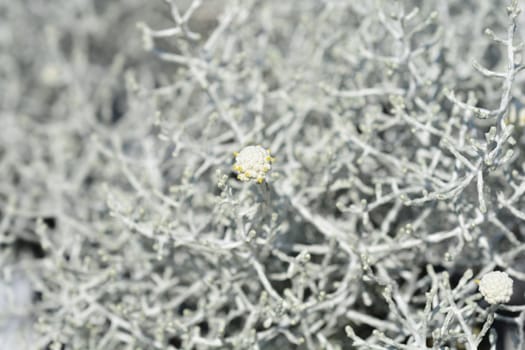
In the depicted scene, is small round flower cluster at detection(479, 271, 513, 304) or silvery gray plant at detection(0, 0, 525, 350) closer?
small round flower cluster at detection(479, 271, 513, 304)

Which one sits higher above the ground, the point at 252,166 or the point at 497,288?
the point at 252,166

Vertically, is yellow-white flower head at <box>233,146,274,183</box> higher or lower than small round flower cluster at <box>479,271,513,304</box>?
higher

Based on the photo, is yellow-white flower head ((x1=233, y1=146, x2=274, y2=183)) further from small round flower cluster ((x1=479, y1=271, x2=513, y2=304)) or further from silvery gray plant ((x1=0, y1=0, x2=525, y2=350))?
small round flower cluster ((x1=479, y1=271, x2=513, y2=304))

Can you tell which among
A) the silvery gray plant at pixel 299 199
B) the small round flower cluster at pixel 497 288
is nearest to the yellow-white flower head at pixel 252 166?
the silvery gray plant at pixel 299 199

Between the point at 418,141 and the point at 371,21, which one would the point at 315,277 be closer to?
the point at 418,141

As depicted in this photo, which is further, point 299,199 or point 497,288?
point 299,199

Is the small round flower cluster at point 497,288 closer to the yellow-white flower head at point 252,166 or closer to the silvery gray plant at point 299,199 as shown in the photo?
the silvery gray plant at point 299,199

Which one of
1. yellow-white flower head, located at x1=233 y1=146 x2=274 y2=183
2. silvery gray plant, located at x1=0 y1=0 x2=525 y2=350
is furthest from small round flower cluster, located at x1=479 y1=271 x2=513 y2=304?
yellow-white flower head, located at x1=233 y1=146 x2=274 y2=183
